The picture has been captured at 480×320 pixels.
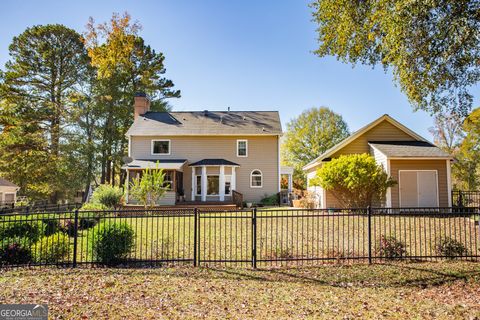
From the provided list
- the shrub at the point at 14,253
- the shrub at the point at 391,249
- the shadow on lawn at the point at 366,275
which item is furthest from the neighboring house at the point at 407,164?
the shrub at the point at 14,253

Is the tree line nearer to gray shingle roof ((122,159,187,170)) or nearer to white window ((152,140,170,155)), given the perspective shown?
white window ((152,140,170,155))

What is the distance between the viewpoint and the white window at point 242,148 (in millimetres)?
25172

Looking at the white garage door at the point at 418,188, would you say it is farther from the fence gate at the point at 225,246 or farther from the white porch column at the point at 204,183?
the white porch column at the point at 204,183

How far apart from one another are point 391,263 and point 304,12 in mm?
8848

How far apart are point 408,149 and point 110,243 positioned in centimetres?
1621

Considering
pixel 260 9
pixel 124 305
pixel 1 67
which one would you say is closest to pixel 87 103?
pixel 1 67

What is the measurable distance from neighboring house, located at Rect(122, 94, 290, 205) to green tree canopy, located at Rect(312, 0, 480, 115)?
14.8 m

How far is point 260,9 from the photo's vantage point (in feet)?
41.0

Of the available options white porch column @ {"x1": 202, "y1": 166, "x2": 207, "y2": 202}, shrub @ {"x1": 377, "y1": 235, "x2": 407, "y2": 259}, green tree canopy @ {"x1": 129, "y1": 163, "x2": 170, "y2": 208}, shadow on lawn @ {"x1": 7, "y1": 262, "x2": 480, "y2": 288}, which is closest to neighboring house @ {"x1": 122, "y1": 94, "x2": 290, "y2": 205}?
white porch column @ {"x1": 202, "y1": 166, "x2": 207, "y2": 202}

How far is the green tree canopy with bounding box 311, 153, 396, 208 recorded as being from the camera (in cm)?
1619

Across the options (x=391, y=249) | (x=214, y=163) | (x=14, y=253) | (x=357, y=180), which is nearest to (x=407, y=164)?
(x=357, y=180)

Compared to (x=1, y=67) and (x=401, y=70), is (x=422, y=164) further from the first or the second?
(x=1, y=67)

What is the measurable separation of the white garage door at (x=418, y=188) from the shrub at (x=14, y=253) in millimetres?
17070

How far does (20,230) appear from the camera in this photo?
8258 millimetres
